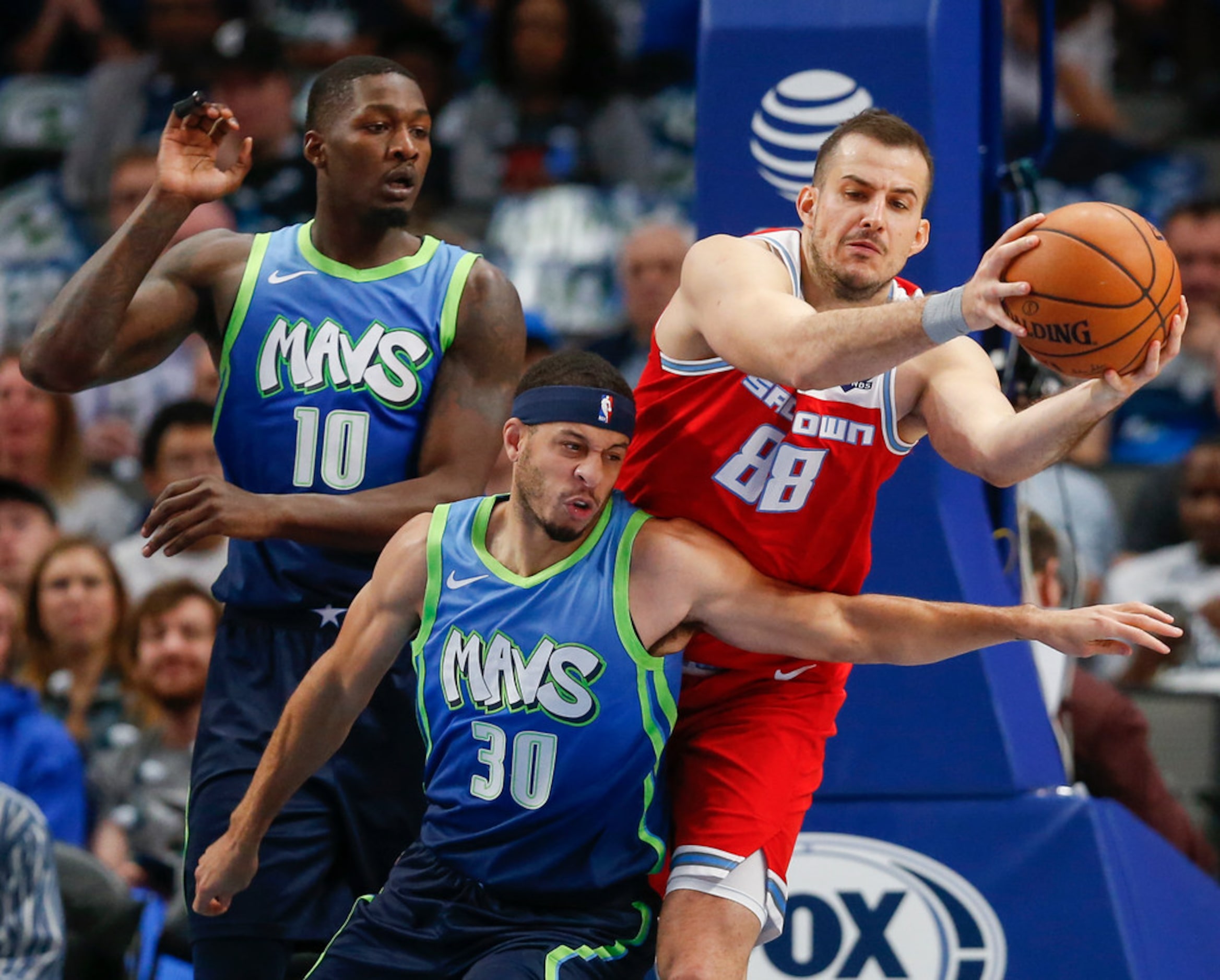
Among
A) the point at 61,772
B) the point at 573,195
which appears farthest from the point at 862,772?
the point at 573,195

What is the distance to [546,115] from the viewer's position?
9.85 metres

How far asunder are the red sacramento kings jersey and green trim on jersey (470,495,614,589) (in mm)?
196

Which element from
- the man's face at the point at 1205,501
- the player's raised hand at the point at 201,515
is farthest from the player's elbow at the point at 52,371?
the man's face at the point at 1205,501


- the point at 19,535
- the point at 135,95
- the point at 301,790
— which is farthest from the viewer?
the point at 135,95

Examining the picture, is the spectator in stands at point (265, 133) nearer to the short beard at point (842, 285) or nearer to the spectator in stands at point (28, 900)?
the spectator in stands at point (28, 900)

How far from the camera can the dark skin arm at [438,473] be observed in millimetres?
4039

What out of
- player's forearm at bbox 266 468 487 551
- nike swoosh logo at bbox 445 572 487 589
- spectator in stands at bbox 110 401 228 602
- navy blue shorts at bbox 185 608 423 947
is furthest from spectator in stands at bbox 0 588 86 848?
nike swoosh logo at bbox 445 572 487 589

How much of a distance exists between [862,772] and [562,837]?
1217mm

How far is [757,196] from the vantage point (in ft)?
16.0

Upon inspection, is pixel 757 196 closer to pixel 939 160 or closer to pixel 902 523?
pixel 939 160

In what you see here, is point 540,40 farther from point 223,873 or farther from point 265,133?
point 223,873

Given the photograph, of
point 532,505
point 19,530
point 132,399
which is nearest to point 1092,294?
point 532,505

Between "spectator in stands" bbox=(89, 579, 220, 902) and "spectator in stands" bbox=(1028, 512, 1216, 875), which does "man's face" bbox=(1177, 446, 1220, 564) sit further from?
"spectator in stands" bbox=(89, 579, 220, 902)

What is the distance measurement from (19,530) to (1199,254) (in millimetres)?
5180
